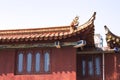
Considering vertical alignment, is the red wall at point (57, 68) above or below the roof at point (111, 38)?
below

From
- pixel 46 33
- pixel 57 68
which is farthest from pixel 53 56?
pixel 46 33

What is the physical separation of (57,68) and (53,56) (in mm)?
501

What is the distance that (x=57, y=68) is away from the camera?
11758mm

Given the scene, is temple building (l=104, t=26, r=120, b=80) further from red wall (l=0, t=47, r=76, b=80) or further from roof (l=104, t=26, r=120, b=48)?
red wall (l=0, t=47, r=76, b=80)

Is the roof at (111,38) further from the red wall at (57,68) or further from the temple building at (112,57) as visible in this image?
the red wall at (57,68)

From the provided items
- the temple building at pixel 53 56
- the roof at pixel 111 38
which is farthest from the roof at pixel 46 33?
the roof at pixel 111 38

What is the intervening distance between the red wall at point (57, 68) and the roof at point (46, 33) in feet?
2.09

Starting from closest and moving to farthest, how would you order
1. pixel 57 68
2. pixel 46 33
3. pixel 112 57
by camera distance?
pixel 57 68 < pixel 112 57 < pixel 46 33

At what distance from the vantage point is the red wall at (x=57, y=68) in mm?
11633

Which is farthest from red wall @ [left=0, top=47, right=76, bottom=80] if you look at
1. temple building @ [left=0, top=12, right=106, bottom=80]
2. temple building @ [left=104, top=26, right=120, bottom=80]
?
temple building @ [left=104, top=26, right=120, bottom=80]

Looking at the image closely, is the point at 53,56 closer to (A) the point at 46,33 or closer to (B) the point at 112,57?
(A) the point at 46,33

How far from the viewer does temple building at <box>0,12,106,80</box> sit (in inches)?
458

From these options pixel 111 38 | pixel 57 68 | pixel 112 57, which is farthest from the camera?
pixel 112 57

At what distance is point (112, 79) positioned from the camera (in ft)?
38.2
